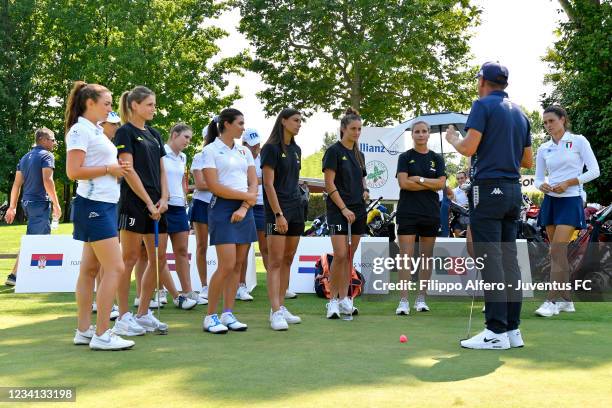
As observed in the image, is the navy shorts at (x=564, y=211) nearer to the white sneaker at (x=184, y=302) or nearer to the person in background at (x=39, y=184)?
the white sneaker at (x=184, y=302)

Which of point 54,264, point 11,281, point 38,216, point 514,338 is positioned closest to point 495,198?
point 514,338

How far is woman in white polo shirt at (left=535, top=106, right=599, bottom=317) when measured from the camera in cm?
773

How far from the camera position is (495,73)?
19.7 feet

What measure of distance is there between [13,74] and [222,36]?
44.3ft

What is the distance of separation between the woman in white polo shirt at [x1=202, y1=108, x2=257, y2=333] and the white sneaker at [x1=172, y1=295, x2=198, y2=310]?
1.70m

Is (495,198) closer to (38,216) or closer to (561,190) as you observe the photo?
(561,190)

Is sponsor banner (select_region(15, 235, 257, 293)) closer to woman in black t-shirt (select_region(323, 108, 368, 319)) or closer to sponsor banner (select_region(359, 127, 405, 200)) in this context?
woman in black t-shirt (select_region(323, 108, 368, 319))

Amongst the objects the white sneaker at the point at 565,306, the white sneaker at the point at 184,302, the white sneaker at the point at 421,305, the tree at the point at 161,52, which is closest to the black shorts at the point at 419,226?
the white sneaker at the point at 421,305

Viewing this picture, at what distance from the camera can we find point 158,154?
6.73 m

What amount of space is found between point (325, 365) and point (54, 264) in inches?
237

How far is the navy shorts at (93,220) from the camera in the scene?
18.5 feet

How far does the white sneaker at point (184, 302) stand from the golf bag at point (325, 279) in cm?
156

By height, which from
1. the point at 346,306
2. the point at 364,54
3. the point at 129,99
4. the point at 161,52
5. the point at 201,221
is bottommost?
the point at 346,306

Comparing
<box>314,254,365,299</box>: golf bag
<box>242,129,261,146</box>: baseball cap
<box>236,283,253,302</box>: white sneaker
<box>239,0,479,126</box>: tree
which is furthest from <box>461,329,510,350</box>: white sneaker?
<box>239,0,479,126</box>: tree
